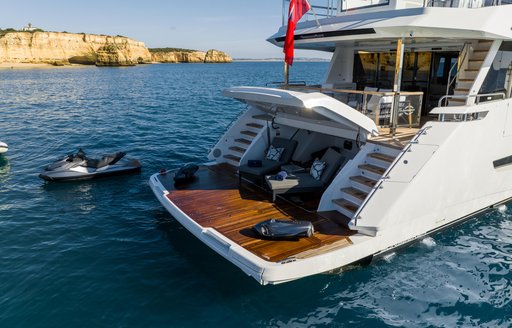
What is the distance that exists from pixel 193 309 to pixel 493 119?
9.17 m

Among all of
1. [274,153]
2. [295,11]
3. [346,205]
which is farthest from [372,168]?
[295,11]

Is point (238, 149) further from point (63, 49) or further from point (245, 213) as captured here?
point (63, 49)

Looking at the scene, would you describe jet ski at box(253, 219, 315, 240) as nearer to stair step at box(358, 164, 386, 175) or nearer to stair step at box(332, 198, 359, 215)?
stair step at box(332, 198, 359, 215)

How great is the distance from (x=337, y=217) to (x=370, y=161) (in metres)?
1.87

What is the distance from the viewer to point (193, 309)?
7129 mm

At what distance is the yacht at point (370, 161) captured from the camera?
25.9ft

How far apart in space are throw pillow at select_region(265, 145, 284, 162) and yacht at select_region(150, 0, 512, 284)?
57 mm

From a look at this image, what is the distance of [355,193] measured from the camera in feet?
30.1

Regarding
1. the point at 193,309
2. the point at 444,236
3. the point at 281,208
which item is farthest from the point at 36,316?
the point at 444,236

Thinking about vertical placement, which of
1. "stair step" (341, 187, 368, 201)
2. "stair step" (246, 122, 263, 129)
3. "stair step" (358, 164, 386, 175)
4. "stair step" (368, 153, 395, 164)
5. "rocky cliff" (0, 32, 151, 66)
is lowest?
"stair step" (341, 187, 368, 201)

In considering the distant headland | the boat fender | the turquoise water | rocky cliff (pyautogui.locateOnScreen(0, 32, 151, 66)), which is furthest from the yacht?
rocky cliff (pyautogui.locateOnScreen(0, 32, 151, 66))

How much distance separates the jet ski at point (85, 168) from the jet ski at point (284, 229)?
914cm

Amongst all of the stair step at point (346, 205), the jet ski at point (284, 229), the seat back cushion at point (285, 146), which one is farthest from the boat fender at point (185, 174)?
the stair step at point (346, 205)

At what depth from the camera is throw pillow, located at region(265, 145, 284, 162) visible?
40.1 ft
